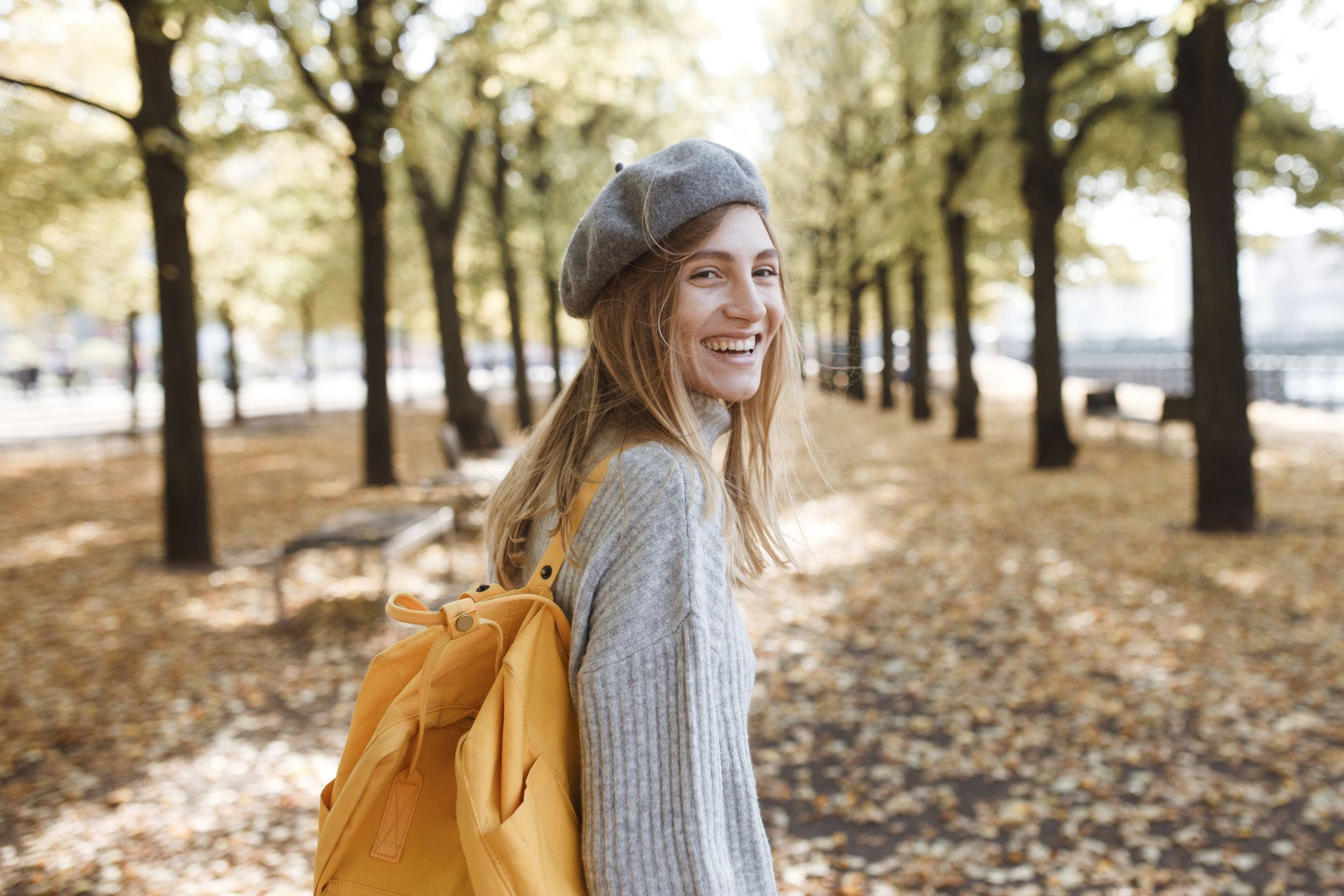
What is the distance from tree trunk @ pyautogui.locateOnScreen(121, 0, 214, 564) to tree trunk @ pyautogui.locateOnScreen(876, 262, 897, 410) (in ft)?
60.2

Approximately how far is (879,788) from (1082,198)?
14820 millimetres

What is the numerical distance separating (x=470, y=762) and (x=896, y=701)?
4553 millimetres

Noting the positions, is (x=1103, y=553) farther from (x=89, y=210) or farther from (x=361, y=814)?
(x=89, y=210)

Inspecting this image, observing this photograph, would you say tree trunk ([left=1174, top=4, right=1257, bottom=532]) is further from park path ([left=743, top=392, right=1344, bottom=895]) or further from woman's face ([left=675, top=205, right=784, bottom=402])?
woman's face ([left=675, top=205, right=784, bottom=402])

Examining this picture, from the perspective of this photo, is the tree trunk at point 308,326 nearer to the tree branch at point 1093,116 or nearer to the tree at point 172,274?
the tree at point 172,274

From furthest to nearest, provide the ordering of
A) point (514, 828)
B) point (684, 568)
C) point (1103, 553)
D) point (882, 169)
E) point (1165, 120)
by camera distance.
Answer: point (882, 169), point (1165, 120), point (1103, 553), point (684, 568), point (514, 828)

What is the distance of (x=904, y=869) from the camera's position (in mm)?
3709

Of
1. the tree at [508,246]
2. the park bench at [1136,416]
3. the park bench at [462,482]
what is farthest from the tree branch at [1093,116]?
the tree at [508,246]

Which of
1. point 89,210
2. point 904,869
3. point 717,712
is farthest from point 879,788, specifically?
point 89,210

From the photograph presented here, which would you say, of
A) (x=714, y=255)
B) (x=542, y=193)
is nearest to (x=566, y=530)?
(x=714, y=255)

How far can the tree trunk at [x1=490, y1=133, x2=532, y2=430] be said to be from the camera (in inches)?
677

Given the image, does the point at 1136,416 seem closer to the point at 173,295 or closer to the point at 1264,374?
the point at 1264,374

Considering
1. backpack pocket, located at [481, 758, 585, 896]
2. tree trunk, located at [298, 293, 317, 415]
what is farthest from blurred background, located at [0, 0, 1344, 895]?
tree trunk, located at [298, 293, 317, 415]

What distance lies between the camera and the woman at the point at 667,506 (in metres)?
1.31
